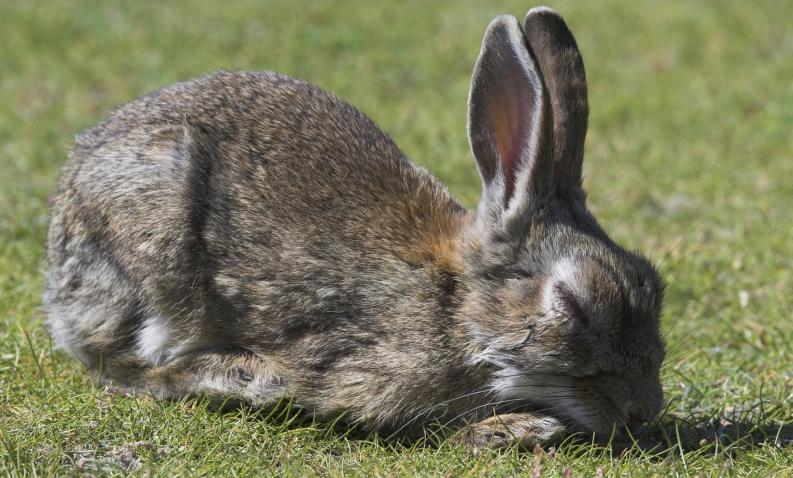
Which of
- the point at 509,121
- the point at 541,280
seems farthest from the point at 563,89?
the point at 541,280

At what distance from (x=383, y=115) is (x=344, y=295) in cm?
521

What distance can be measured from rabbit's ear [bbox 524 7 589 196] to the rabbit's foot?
1009mm

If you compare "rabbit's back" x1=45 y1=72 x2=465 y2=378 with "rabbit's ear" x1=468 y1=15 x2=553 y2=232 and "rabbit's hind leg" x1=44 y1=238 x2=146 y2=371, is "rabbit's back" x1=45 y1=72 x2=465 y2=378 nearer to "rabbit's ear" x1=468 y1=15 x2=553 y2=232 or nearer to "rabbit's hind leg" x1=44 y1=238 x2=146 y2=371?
"rabbit's hind leg" x1=44 y1=238 x2=146 y2=371

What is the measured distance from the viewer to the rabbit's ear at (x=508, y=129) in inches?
178

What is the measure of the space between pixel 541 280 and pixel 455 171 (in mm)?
3873

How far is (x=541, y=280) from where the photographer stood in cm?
464

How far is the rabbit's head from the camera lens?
4504mm

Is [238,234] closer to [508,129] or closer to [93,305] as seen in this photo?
[93,305]

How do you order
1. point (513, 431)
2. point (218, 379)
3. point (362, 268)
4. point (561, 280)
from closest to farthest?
point (561, 280)
point (513, 431)
point (362, 268)
point (218, 379)

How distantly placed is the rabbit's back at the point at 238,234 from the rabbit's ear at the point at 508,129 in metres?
0.36

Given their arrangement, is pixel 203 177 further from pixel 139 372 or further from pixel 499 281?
pixel 499 281

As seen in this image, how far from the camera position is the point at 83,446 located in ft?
14.7

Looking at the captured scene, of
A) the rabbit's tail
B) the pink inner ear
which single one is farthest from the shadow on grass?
the pink inner ear

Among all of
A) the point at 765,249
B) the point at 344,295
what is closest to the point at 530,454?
the point at 344,295
